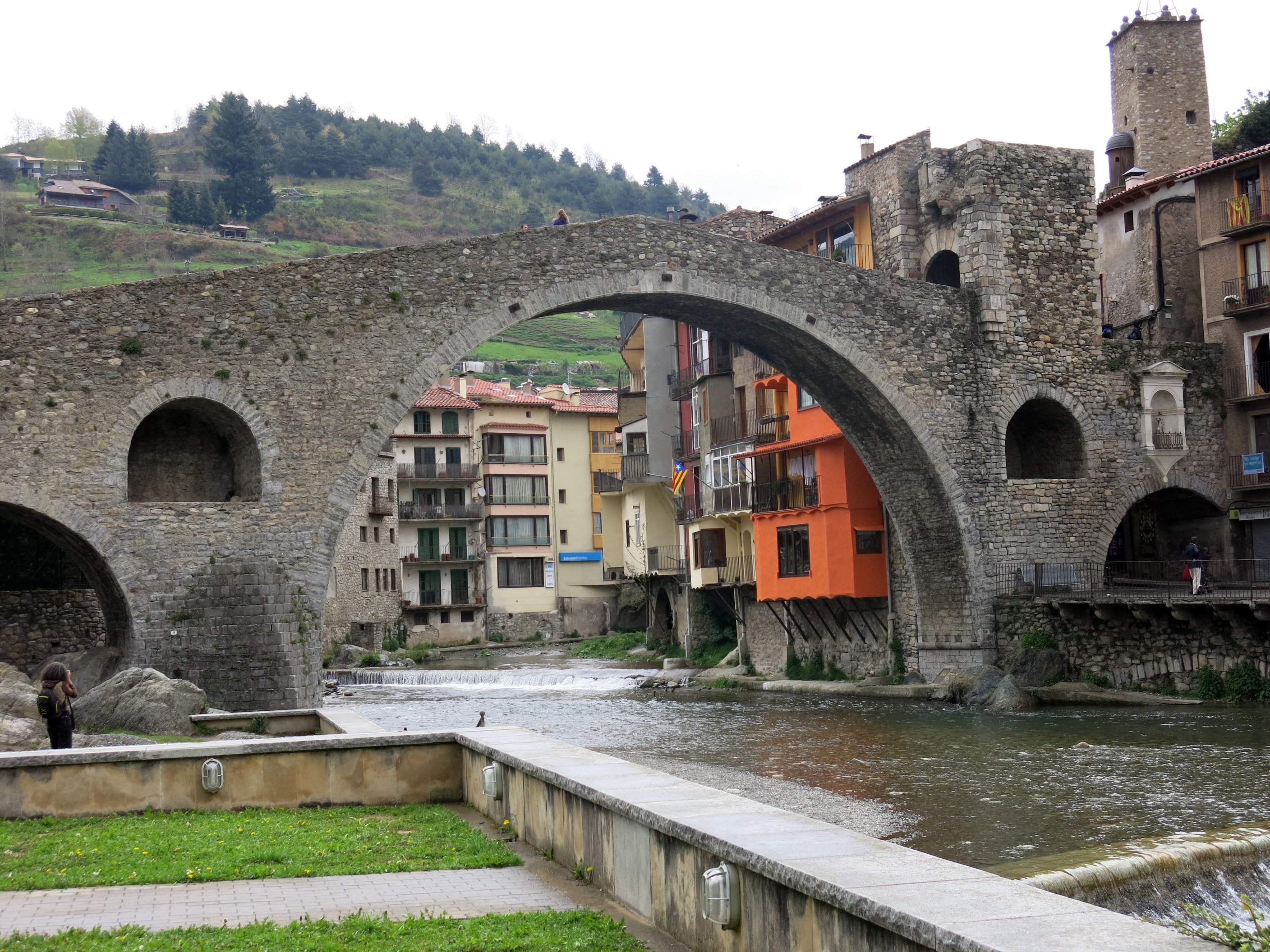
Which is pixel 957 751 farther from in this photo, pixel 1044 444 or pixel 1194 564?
pixel 1044 444

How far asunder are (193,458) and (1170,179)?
2141 cm

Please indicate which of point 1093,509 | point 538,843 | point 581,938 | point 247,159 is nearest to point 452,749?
point 538,843

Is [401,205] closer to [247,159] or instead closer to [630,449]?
[247,159]

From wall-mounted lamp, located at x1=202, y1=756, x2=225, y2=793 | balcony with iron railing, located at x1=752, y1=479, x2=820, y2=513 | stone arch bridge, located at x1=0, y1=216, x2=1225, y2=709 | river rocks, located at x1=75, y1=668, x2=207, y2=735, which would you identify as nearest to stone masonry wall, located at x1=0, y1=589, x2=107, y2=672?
stone arch bridge, located at x1=0, y1=216, x2=1225, y2=709

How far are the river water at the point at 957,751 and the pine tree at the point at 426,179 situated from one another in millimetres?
89606

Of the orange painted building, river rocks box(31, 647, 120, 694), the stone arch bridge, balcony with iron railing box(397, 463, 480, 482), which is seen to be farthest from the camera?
balcony with iron railing box(397, 463, 480, 482)

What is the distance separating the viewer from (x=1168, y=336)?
29.1 metres

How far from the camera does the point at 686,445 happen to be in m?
36.4

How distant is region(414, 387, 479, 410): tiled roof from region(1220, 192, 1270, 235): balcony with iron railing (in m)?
32.7

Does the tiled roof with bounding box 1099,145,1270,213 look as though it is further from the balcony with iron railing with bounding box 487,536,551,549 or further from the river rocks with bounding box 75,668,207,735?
the balcony with iron railing with bounding box 487,536,551,549

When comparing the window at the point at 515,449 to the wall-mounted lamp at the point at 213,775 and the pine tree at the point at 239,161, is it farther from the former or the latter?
the pine tree at the point at 239,161

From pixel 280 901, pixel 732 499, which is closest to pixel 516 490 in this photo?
pixel 732 499

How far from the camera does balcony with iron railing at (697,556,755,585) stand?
106 ft

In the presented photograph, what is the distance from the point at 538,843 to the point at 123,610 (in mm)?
13696
